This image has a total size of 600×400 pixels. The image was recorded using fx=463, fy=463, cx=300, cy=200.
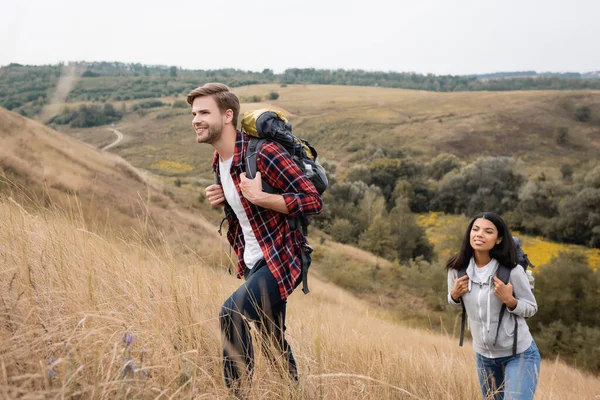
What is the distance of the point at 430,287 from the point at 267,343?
26861mm

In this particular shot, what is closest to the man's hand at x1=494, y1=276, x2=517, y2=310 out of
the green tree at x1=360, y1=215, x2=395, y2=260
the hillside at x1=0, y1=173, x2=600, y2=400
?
the hillside at x1=0, y1=173, x2=600, y2=400

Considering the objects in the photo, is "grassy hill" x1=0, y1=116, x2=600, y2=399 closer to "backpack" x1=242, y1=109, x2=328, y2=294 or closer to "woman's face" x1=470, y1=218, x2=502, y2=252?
"backpack" x1=242, y1=109, x2=328, y2=294

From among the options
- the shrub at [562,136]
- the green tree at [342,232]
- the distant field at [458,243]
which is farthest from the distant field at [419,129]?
the green tree at [342,232]

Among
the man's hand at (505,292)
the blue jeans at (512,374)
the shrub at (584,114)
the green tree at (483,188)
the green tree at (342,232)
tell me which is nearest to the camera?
the blue jeans at (512,374)

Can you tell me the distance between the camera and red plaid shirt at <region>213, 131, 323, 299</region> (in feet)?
7.66

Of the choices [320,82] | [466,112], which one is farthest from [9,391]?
[320,82]

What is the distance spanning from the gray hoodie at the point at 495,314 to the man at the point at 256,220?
50.8 inches

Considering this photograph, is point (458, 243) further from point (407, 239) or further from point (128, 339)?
point (128, 339)

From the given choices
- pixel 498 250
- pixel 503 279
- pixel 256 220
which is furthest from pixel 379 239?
pixel 256 220

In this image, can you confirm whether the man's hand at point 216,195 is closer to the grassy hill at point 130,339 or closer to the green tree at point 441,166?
the grassy hill at point 130,339

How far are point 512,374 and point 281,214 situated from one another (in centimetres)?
174

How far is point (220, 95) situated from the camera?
2.47 m

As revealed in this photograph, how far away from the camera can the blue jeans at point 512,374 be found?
2701 mm

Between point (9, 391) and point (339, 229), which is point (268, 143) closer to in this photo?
point (9, 391)
